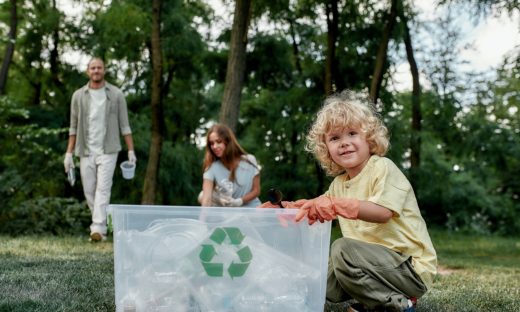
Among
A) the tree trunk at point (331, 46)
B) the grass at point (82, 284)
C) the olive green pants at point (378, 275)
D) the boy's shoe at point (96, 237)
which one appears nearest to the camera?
the olive green pants at point (378, 275)

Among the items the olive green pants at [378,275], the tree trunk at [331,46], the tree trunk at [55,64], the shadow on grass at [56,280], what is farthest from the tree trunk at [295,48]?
the olive green pants at [378,275]

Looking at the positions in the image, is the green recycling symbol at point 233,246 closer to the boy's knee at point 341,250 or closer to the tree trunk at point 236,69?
the boy's knee at point 341,250

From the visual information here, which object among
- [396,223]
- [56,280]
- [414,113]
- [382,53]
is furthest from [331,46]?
[396,223]

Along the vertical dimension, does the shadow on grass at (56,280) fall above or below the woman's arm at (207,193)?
below

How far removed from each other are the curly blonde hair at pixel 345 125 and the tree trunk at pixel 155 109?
544 cm

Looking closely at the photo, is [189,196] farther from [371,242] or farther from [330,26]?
[371,242]

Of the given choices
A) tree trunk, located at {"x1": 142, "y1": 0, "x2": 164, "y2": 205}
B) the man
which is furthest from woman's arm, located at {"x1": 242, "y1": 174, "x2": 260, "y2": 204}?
tree trunk, located at {"x1": 142, "y1": 0, "x2": 164, "y2": 205}

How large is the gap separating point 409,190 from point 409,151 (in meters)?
7.96

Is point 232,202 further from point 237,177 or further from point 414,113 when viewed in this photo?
point 414,113

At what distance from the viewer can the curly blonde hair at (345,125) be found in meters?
2.51

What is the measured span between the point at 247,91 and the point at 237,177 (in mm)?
8391

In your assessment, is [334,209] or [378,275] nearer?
[334,209]

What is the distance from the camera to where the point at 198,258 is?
7.29 feet

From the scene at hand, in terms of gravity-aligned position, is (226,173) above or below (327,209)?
below
